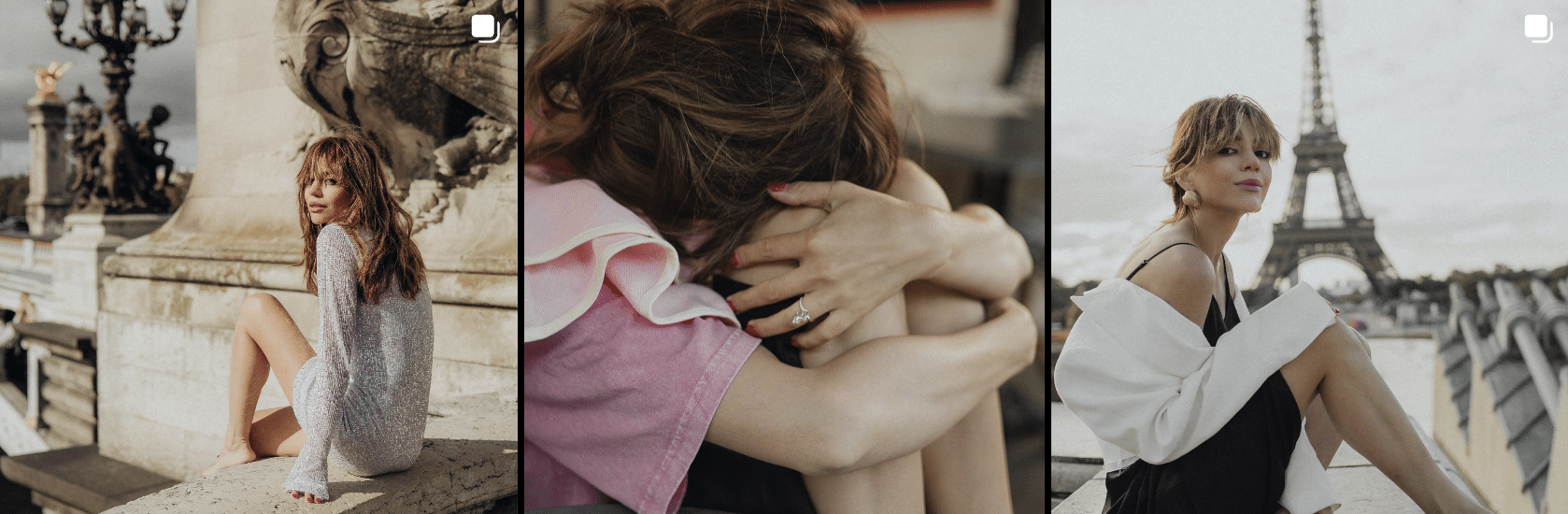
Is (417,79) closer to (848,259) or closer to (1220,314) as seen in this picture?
(848,259)

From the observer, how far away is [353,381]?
216 cm

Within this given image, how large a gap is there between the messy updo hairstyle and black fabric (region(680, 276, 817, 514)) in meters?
0.17

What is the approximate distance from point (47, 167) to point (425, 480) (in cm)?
147

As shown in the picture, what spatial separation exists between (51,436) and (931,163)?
2667 mm

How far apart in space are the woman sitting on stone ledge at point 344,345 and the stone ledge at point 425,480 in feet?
0.13

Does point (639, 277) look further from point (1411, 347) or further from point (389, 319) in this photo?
point (1411, 347)

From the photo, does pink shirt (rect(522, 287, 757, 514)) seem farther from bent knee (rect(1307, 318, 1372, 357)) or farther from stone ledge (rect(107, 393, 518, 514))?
bent knee (rect(1307, 318, 1372, 357))

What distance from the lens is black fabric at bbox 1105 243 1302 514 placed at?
2051 millimetres

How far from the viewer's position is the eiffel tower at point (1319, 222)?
2104mm

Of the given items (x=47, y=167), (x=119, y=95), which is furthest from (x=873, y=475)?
(x=47, y=167)

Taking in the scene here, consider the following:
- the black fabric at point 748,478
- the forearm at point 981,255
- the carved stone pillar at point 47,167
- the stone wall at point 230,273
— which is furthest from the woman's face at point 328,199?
the forearm at point 981,255

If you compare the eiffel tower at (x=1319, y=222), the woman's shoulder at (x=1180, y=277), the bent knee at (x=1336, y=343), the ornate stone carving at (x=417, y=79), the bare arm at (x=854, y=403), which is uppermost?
the ornate stone carving at (x=417, y=79)

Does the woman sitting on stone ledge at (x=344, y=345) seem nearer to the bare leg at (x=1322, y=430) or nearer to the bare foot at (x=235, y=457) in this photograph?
the bare foot at (x=235, y=457)

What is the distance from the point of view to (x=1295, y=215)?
2.12m
